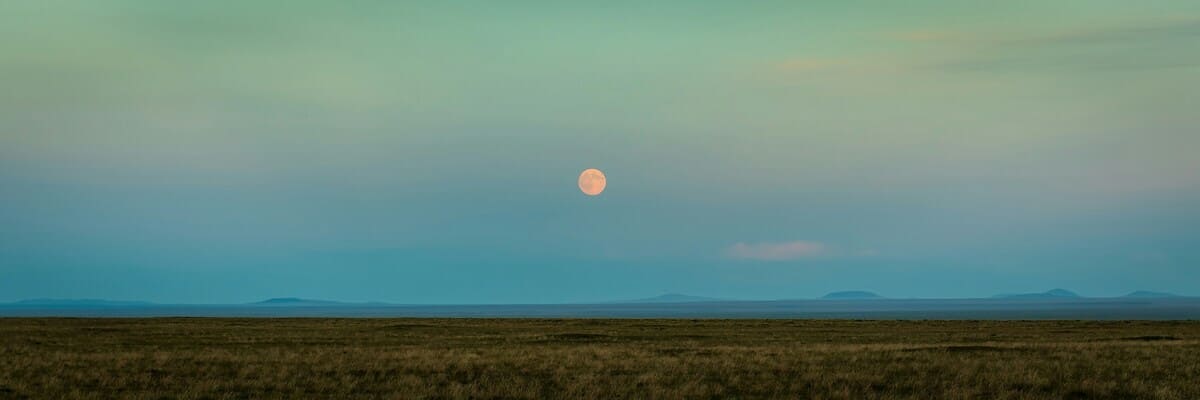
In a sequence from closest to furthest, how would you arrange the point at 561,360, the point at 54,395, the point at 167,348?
1. the point at 54,395
2. the point at 561,360
3. the point at 167,348

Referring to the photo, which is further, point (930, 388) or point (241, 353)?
point (241, 353)

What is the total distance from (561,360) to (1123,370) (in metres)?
15.9

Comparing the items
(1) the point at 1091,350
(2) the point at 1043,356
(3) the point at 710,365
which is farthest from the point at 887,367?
(1) the point at 1091,350

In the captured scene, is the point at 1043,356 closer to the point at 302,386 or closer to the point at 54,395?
the point at 302,386

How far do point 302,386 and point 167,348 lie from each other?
18.7m

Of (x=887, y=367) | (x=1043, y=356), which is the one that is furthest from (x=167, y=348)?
(x=1043, y=356)

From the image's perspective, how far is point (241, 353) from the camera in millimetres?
35219

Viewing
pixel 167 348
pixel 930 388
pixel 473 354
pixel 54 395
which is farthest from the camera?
pixel 167 348

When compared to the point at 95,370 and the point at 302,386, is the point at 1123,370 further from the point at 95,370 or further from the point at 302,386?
the point at 95,370

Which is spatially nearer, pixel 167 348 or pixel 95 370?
pixel 95 370

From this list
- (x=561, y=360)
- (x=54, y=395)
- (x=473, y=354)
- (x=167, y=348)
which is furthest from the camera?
(x=167, y=348)

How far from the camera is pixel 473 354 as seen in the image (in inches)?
1379

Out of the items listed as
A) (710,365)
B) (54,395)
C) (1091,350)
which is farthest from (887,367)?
(54,395)

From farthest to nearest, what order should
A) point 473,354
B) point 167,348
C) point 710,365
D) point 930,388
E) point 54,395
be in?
point 167,348
point 473,354
point 710,365
point 930,388
point 54,395
